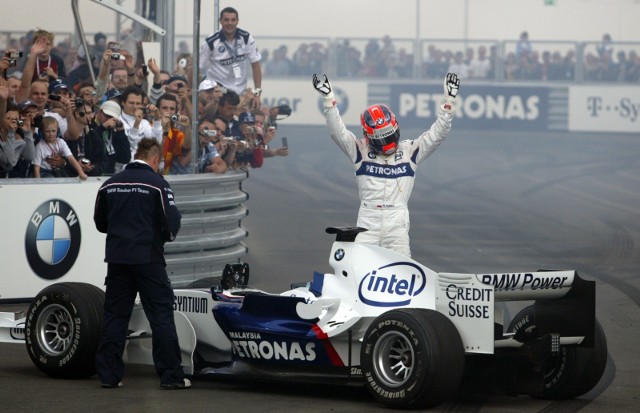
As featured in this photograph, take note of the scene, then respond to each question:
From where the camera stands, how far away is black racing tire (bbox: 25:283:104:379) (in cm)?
837

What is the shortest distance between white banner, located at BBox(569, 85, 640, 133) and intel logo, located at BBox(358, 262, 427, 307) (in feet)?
87.8

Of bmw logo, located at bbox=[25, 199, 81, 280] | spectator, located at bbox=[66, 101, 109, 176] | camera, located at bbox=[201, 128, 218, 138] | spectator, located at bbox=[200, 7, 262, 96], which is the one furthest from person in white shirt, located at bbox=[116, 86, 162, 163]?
spectator, located at bbox=[200, 7, 262, 96]

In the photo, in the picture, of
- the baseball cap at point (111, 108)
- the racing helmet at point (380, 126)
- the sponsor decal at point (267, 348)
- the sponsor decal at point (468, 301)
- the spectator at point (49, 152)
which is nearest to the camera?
the sponsor decal at point (468, 301)

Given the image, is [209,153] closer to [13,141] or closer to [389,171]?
[13,141]

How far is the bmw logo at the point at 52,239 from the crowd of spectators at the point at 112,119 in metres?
0.41

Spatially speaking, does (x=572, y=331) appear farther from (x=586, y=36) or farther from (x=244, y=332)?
(x=586, y=36)

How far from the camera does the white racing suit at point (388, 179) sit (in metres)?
9.81

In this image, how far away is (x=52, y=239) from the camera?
1182cm

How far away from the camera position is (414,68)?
3488 cm

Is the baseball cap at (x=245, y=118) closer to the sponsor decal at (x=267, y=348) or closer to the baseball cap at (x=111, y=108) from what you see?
the baseball cap at (x=111, y=108)

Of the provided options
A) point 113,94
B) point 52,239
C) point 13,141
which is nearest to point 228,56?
point 113,94

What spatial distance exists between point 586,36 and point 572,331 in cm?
3339

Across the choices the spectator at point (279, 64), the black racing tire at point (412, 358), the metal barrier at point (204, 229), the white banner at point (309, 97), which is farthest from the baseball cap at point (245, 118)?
the spectator at point (279, 64)

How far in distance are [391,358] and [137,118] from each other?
617 centimetres
